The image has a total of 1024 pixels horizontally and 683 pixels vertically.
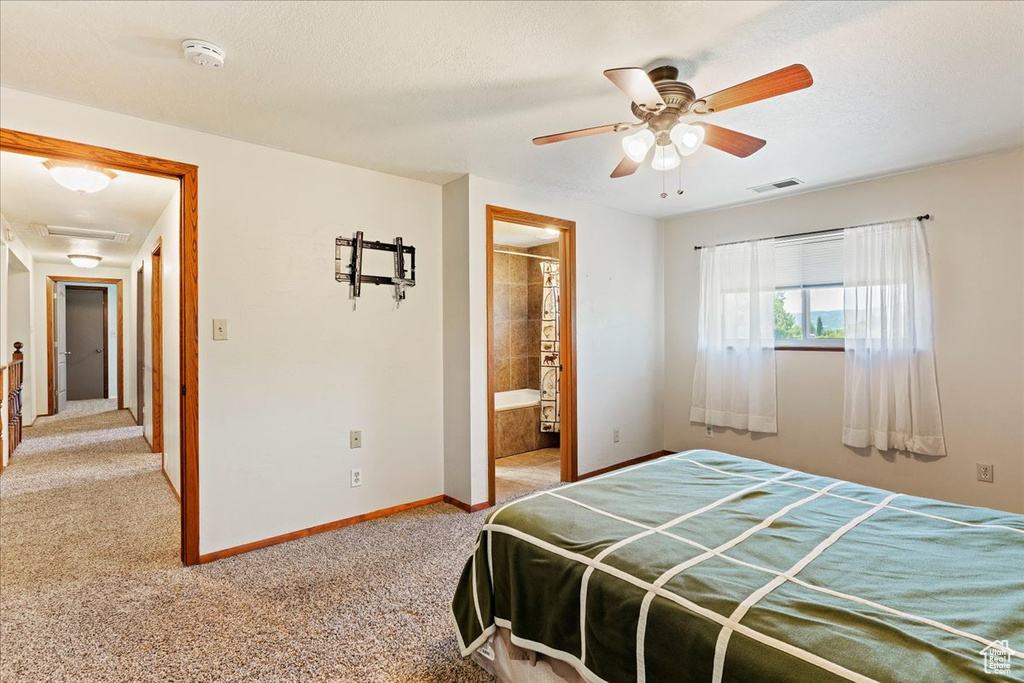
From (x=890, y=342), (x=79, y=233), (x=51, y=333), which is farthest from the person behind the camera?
(x=51, y=333)

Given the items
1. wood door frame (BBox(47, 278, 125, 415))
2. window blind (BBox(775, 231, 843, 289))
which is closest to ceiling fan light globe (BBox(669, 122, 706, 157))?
window blind (BBox(775, 231, 843, 289))

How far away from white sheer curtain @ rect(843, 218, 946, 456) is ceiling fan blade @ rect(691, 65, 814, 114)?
2.37 meters

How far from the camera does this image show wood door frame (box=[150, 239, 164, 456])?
4.39 meters

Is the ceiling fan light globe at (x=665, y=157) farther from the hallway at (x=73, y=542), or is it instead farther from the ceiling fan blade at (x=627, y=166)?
the hallway at (x=73, y=542)

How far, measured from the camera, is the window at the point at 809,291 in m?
3.86

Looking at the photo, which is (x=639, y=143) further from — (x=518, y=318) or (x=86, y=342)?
(x=86, y=342)

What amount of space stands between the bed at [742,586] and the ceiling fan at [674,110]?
1.43 m

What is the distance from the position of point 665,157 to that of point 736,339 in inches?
101

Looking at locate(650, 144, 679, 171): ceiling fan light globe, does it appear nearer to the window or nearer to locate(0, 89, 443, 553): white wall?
locate(0, 89, 443, 553): white wall

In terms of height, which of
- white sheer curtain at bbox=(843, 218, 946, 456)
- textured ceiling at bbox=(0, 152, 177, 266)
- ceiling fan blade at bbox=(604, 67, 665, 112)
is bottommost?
white sheer curtain at bbox=(843, 218, 946, 456)

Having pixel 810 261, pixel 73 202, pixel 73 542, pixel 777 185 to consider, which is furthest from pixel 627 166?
pixel 73 202

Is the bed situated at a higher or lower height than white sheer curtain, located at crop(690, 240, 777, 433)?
lower

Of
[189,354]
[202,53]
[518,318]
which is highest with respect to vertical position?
[202,53]

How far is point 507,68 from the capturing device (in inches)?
80.6
